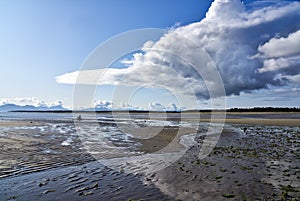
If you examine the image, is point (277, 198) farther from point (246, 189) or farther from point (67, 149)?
point (67, 149)

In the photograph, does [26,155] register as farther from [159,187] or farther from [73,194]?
[159,187]

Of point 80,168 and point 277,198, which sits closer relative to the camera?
point 277,198

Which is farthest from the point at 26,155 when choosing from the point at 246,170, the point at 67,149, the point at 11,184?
the point at 246,170

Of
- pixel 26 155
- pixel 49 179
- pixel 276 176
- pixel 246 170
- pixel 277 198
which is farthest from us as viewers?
pixel 26 155

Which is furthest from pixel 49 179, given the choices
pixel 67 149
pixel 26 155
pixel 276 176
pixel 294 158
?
pixel 294 158

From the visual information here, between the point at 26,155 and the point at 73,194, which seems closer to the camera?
the point at 73,194

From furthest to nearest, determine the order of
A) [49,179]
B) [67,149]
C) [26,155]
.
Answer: [67,149]
[26,155]
[49,179]

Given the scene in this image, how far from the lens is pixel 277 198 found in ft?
22.0

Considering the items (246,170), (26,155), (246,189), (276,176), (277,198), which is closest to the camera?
(277,198)

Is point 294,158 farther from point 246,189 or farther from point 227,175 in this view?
point 246,189

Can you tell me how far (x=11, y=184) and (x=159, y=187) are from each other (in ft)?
16.4

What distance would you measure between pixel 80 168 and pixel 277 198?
7.56 m

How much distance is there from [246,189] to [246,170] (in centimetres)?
259

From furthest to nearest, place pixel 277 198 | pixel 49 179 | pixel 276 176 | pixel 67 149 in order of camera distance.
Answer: pixel 67 149 < pixel 276 176 < pixel 49 179 < pixel 277 198
